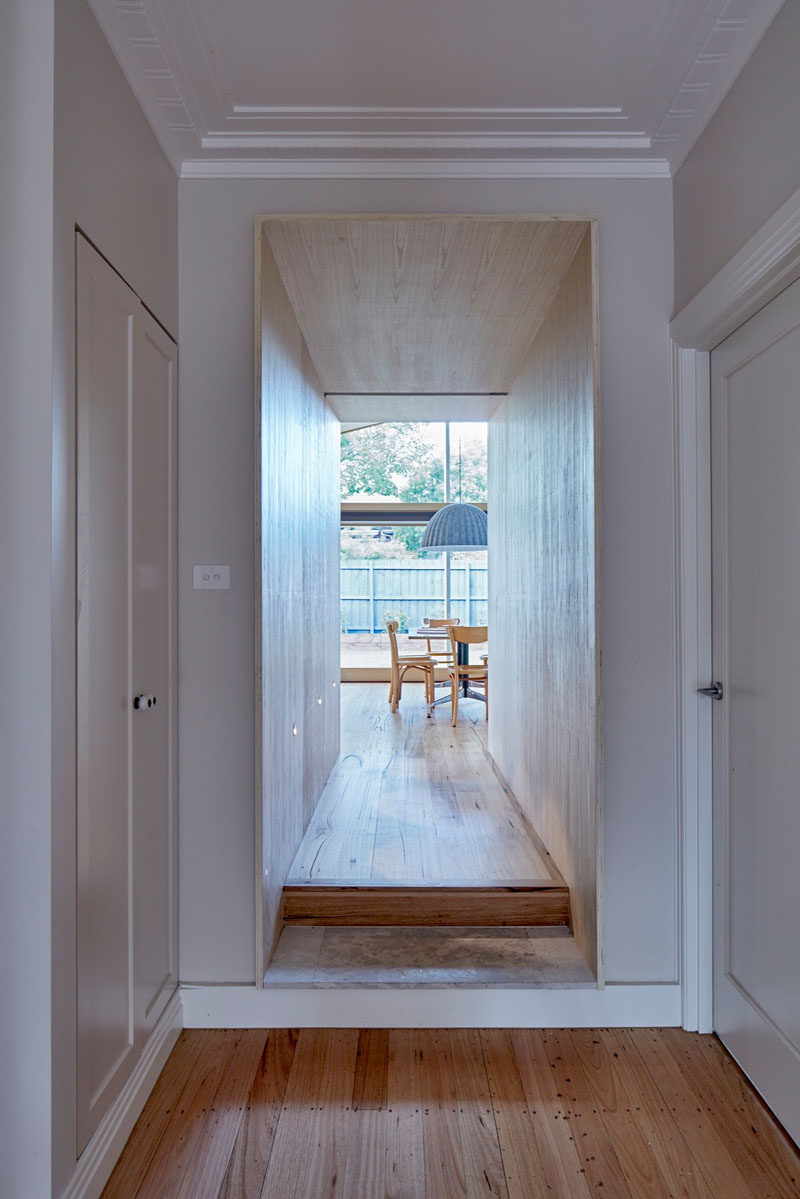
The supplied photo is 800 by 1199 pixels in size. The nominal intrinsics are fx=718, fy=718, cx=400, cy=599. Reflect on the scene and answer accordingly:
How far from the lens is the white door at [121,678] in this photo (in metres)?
1.57

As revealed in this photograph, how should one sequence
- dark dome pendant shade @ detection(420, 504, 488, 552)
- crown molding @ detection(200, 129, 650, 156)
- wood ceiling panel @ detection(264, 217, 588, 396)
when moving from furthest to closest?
dark dome pendant shade @ detection(420, 504, 488, 552) < wood ceiling panel @ detection(264, 217, 588, 396) < crown molding @ detection(200, 129, 650, 156)

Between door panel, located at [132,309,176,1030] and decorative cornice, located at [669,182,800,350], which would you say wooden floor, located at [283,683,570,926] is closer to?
door panel, located at [132,309,176,1030]

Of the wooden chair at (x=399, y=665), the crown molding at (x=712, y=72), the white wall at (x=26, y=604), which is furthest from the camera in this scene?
the wooden chair at (x=399, y=665)

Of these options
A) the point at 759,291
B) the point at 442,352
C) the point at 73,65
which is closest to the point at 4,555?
the point at 73,65

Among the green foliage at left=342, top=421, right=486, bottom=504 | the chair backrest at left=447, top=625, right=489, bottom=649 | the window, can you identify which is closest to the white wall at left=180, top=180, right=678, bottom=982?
the chair backrest at left=447, top=625, right=489, bottom=649

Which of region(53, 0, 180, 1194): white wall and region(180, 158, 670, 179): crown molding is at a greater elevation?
region(180, 158, 670, 179): crown molding

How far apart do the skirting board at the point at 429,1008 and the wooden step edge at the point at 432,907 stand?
40cm

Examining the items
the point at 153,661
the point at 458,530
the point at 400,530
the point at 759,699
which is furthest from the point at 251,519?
the point at 400,530

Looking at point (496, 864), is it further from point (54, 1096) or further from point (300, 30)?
point (300, 30)

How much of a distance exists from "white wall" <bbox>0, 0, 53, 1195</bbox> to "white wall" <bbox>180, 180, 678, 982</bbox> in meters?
0.79

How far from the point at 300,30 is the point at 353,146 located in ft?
1.33

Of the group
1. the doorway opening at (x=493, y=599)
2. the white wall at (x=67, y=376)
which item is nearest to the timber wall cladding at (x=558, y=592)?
the doorway opening at (x=493, y=599)

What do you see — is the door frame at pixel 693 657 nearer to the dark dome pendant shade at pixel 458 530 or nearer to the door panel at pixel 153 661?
the door panel at pixel 153 661

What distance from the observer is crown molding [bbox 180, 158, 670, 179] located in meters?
2.20
